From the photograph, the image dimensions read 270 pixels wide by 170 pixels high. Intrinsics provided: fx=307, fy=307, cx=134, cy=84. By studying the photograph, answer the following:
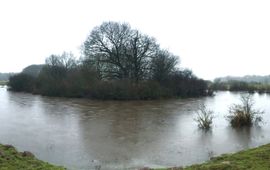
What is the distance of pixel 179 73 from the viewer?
38.8 meters

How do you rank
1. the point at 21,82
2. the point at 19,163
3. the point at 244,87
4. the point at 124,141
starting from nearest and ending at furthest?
the point at 19,163
the point at 124,141
the point at 21,82
the point at 244,87

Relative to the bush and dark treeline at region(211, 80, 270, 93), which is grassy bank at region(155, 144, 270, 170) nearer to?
dark treeline at region(211, 80, 270, 93)

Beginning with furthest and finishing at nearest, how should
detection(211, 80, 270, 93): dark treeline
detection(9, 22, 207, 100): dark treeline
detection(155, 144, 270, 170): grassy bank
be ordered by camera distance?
detection(211, 80, 270, 93): dark treeline < detection(9, 22, 207, 100): dark treeline < detection(155, 144, 270, 170): grassy bank

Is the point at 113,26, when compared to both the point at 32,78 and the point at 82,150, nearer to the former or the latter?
the point at 32,78

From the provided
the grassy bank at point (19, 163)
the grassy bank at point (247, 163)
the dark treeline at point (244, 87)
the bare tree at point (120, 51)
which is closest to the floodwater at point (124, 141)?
the grassy bank at point (19, 163)

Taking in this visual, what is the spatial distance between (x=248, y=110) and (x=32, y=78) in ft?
135

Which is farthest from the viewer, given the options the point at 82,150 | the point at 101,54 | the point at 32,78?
the point at 32,78

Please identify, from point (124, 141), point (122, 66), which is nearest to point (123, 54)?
point (122, 66)

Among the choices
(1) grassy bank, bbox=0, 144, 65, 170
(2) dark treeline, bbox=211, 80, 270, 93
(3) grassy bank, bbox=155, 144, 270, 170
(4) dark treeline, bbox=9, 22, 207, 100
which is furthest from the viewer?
(2) dark treeline, bbox=211, 80, 270, 93

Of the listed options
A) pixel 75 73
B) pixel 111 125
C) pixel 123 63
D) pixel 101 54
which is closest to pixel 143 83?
pixel 123 63

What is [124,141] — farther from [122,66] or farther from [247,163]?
[122,66]

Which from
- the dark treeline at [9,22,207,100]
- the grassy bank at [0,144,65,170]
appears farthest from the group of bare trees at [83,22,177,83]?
the grassy bank at [0,144,65,170]

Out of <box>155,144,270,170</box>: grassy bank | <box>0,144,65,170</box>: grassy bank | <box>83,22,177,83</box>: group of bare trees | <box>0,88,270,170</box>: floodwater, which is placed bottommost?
<box>0,88,270,170</box>: floodwater

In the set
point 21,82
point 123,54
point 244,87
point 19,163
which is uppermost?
point 123,54
